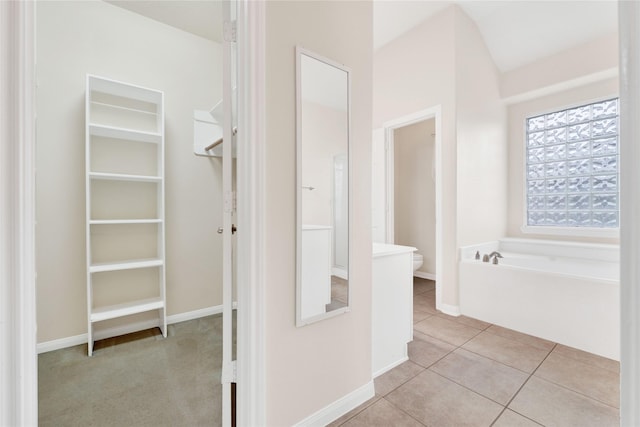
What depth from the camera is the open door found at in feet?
3.90

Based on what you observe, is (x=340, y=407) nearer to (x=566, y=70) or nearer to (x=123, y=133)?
(x=123, y=133)

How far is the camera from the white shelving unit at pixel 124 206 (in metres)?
2.16

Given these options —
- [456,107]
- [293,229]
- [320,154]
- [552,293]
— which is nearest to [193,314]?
[293,229]

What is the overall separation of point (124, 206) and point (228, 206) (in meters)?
1.70

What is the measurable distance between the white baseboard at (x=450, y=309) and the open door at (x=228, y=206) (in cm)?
243

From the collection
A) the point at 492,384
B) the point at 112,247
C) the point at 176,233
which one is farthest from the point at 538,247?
the point at 112,247

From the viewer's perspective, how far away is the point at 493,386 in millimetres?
1683

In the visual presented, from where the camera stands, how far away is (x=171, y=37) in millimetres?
2521

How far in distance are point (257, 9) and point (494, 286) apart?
2.89 meters

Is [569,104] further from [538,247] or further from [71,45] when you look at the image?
[71,45]

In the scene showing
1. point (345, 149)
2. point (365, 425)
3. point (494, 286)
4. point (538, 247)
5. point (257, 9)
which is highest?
point (257, 9)

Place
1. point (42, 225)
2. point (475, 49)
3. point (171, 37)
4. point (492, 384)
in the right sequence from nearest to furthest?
point (492, 384) → point (42, 225) → point (171, 37) → point (475, 49)

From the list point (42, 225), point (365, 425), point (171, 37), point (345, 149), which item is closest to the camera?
point (365, 425)

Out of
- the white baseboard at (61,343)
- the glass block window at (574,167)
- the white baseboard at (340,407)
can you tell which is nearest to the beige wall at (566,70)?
the glass block window at (574,167)
